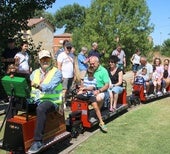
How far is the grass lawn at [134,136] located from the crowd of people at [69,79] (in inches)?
19.7

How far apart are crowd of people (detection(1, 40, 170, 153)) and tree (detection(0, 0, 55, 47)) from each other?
167cm

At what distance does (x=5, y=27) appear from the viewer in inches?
517

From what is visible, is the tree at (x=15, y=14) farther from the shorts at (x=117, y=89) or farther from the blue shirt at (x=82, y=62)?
the shorts at (x=117, y=89)

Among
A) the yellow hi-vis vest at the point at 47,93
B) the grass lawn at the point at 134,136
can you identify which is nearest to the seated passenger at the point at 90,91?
the grass lawn at the point at 134,136

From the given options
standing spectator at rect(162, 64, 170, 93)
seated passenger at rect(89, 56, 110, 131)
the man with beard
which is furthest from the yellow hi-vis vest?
standing spectator at rect(162, 64, 170, 93)

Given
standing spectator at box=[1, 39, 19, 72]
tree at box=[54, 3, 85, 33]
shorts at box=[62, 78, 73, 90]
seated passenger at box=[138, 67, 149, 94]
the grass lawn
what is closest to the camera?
the grass lawn

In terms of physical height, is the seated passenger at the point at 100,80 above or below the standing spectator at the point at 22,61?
below

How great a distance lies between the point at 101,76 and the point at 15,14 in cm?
493

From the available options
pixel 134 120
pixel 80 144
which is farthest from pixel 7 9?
pixel 80 144

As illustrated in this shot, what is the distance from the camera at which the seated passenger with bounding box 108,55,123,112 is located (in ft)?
36.2

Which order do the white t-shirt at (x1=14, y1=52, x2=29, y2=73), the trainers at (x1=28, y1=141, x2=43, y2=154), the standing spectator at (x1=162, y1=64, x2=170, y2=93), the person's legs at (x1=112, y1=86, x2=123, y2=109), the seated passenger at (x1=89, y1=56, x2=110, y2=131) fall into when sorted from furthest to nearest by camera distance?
the standing spectator at (x1=162, y1=64, x2=170, y2=93), the white t-shirt at (x1=14, y1=52, x2=29, y2=73), the person's legs at (x1=112, y1=86, x2=123, y2=109), the seated passenger at (x1=89, y1=56, x2=110, y2=131), the trainers at (x1=28, y1=141, x2=43, y2=154)

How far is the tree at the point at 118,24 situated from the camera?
152ft

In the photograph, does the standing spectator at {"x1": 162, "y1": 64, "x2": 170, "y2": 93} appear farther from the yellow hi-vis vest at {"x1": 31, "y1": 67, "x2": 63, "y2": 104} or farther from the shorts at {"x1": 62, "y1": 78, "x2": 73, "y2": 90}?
the yellow hi-vis vest at {"x1": 31, "y1": 67, "x2": 63, "y2": 104}

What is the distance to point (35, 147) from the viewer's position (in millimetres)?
6961
